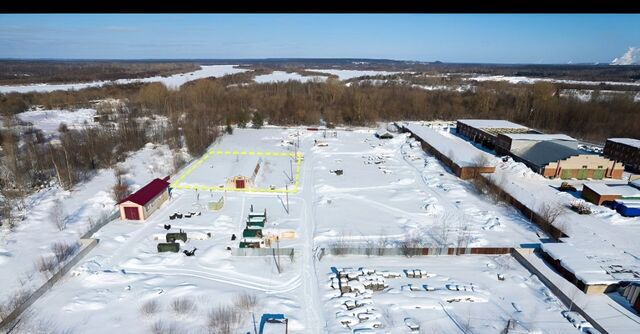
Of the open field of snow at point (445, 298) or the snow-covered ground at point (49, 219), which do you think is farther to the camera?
the snow-covered ground at point (49, 219)

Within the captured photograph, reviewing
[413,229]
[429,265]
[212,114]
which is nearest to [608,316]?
[429,265]

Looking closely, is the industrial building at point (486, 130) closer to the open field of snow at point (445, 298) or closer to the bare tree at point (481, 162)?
the bare tree at point (481, 162)

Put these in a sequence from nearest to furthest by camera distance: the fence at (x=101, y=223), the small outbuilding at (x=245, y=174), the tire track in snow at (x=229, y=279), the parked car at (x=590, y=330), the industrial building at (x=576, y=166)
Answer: the parked car at (x=590, y=330), the tire track in snow at (x=229, y=279), the fence at (x=101, y=223), the small outbuilding at (x=245, y=174), the industrial building at (x=576, y=166)

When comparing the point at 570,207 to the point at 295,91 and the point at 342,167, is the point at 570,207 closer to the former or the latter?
the point at 342,167

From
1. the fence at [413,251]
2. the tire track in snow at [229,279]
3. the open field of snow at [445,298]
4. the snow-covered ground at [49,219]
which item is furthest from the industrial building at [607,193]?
the snow-covered ground at [49,219]

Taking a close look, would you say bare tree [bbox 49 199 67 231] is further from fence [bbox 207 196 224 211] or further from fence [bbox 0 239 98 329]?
fence [bbox 207 196 224 211]

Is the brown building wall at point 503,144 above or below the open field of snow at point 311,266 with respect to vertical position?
above

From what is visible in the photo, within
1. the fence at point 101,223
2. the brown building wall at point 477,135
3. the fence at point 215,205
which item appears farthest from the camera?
the brown building wall at point 477,135

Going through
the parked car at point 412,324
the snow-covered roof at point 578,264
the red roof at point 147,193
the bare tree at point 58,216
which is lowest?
the parked car at point 412,324
